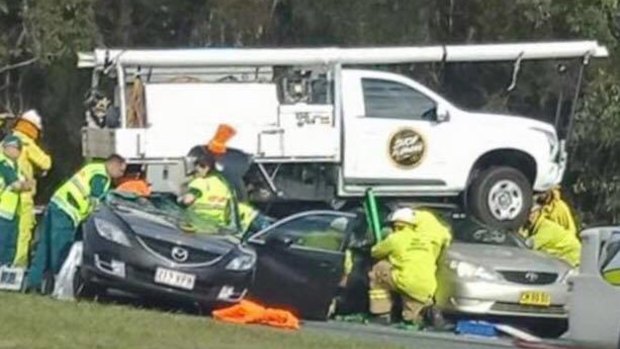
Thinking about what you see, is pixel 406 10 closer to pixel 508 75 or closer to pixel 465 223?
pixel 508 75

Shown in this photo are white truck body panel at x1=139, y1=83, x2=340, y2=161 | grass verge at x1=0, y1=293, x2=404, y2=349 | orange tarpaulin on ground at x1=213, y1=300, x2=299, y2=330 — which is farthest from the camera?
white truck body panel at x1=139, y1=83, x2=340, y2=161

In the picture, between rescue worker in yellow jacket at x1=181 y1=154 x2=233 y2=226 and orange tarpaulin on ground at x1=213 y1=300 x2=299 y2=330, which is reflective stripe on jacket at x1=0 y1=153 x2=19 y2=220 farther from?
orange tarpaulin on ground at x1=213 y1=300 x2=299 y2=330

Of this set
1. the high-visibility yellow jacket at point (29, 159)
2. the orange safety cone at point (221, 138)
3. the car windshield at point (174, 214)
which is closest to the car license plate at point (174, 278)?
the car windshield at point (174, 214)

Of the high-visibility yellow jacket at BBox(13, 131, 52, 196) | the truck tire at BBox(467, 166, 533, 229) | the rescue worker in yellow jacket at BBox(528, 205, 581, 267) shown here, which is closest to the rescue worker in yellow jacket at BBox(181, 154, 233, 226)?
the high-visibility yellow jacket at BBox(13, 131, 52, 196)

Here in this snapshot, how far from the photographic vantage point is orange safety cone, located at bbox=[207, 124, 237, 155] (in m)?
22.3

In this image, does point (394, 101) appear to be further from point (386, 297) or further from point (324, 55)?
point (386, 297)

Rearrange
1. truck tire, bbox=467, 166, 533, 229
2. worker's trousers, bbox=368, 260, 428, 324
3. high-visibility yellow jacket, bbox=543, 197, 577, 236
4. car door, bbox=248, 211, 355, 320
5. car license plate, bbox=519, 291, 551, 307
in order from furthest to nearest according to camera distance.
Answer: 1. truck tire, bbox=467, 166, 533, 229
2. high-visibility yellow jacket, bbox=543, 197, 577, 236
3. car license plate, bbox=519, 291, 551, 307
4. worker's trousers, bbox=368, 260, 428, 324
5. car door, bbox=248, 211, 355, 320

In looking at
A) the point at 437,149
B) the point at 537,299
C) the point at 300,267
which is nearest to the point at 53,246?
the point at 300,267

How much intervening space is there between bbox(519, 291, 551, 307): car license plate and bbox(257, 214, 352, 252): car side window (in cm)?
215

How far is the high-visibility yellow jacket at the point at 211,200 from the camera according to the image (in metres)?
19.9

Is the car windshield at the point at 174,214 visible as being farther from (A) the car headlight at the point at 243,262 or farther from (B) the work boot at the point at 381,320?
(B) the work boot at the point at 381,320

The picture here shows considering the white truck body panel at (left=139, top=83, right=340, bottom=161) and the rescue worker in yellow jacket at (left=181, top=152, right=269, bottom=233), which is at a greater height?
the white truck body panel at (left=139, top=83, right=340, bottom=161)

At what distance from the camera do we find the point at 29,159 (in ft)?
68.9

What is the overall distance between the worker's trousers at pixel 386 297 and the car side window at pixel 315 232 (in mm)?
754
